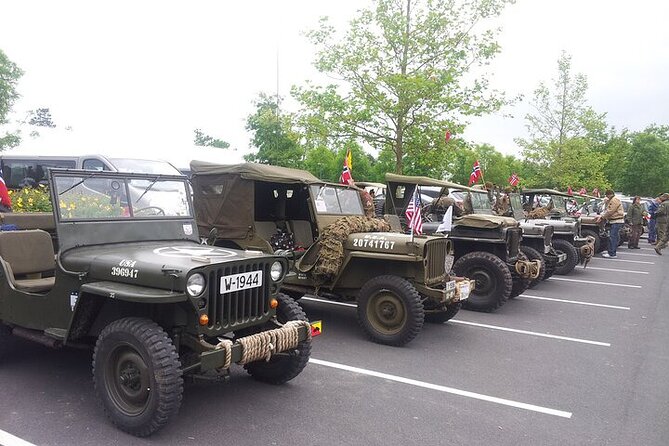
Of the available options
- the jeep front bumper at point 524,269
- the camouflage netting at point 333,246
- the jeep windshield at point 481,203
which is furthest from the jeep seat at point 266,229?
the jeep windshield at point 481,203

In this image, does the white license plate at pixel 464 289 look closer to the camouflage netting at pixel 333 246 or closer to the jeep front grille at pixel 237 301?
the camouflage netting at pixel 333 246

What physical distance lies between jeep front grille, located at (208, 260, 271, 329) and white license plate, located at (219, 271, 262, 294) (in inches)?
1.0

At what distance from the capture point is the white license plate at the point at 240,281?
368 cm

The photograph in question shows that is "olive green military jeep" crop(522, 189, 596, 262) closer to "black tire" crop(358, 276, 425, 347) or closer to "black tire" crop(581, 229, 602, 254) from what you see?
"black tire" crop(581, 229, 602, 254)

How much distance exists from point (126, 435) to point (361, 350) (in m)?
2.74

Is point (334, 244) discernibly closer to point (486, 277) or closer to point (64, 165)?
point (486, 277)

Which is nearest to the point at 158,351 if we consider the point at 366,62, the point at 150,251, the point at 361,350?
the point at 150,251

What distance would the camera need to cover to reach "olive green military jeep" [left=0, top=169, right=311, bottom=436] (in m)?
3.46

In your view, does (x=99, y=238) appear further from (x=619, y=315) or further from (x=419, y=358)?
(x=619, y=315)

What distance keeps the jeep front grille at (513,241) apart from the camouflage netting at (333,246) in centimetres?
286

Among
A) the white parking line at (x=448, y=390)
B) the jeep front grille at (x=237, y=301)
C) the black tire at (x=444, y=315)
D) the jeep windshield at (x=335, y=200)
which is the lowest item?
the white parking line at (x=448, y=390)

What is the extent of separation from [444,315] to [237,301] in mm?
3832

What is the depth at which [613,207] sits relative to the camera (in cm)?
1448

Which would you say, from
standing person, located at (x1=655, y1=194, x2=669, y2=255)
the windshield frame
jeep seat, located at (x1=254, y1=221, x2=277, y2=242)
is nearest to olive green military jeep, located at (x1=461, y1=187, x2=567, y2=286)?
jeep seat, located at (x1=254, y1=221, x2=277, y2=242)
